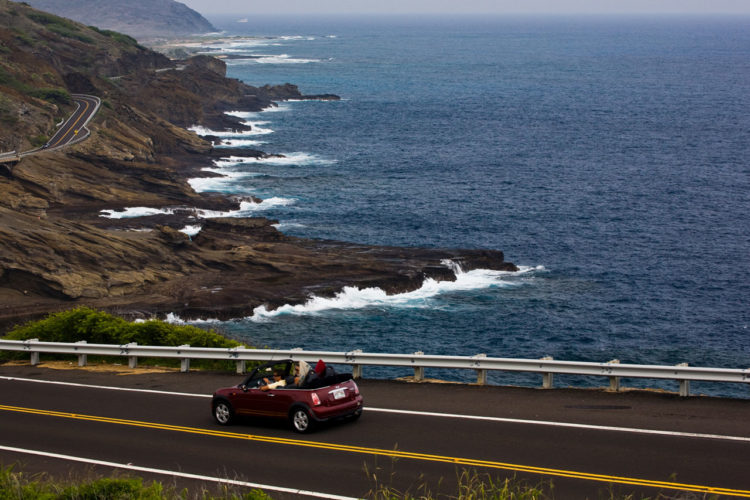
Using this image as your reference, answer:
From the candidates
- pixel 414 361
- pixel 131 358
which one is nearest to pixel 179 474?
pixel 414 361

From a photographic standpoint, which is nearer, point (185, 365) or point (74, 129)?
point (185, 365)

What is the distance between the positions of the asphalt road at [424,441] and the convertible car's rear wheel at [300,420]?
0.26m

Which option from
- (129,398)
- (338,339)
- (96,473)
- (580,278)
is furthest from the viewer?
(580,278)

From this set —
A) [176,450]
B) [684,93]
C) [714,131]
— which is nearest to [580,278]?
[176,450]


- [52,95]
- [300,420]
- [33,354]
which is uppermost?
[52,95]

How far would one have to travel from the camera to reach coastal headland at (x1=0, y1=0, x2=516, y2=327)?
4712 centimetres

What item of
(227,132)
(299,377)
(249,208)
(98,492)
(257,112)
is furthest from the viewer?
(257,112)

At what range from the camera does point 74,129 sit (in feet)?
273

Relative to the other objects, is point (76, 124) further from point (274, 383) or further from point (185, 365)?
point (274, 383)

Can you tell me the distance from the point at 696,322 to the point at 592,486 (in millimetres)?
37362

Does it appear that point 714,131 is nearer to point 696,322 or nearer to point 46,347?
point 696,322

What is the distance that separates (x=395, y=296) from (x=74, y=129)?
151 feet

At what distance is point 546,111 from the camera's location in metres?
144

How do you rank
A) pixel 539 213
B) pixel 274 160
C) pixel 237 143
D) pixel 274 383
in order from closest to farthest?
pixel 274 383, pixel 539 213, pixel 274 160, pixel 237 143
